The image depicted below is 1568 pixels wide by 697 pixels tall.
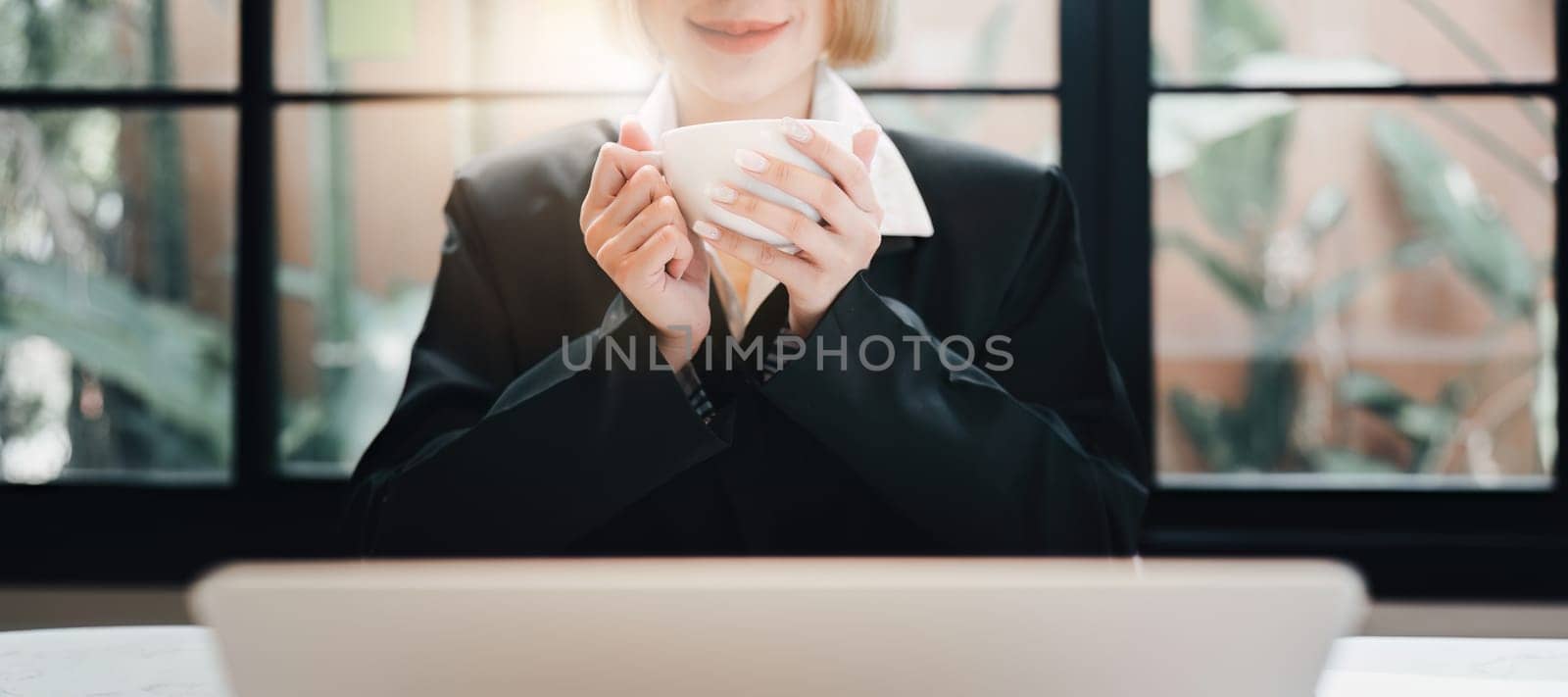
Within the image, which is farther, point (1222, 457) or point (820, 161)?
point (1222, 457)

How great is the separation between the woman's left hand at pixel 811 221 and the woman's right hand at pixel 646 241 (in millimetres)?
30

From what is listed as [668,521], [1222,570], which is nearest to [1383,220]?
[668,521]

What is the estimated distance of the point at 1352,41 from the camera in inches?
72.6

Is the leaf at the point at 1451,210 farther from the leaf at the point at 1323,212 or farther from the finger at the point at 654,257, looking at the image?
the finger at the point at 654,257

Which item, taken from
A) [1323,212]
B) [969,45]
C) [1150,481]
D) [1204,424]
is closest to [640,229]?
[1150,481]

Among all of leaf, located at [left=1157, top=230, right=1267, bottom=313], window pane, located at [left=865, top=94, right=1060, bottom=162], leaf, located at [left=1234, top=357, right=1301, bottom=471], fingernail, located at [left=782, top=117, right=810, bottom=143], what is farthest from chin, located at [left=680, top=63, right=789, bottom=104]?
leaf, located at [left=1234, top=357, right=1301, bottom=471]

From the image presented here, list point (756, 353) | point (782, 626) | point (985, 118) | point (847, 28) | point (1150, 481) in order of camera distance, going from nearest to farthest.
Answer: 1. point (782, 626)
2. point (756, 353)
3. point (847, 28)
4. point (1150, 481)
5. point (985, 118)

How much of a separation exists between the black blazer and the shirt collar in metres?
0.03

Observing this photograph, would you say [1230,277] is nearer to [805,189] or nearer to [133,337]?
[805,189]

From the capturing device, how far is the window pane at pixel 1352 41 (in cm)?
182

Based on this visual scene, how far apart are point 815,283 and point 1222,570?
0.44m

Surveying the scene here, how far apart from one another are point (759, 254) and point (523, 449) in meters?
0.29

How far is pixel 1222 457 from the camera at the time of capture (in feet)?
6.05

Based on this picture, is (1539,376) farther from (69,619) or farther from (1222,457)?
(69,619)
